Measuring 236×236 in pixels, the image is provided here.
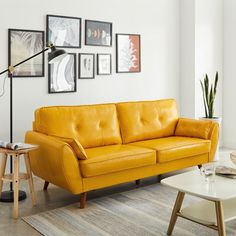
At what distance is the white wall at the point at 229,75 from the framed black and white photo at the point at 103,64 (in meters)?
1.99

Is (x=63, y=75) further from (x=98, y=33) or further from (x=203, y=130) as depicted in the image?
(x=203, y=130)

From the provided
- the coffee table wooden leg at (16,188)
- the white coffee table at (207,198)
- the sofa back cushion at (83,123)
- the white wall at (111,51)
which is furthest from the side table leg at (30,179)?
the white coffee table at (207,198)

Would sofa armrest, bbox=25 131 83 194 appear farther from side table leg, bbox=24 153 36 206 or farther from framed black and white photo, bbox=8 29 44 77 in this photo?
framed black and white photo, bbox=8 29 44 77

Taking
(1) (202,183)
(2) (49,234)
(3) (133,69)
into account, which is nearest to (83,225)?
(2) (49,234)

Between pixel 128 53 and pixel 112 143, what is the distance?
151cm

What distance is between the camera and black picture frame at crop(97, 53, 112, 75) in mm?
4934

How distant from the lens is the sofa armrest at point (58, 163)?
3.35 metres

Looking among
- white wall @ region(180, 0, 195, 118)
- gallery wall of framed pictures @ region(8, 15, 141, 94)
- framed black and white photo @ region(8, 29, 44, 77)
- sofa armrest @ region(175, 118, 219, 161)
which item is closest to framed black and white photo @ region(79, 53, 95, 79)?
gallery wall of framed pictures @ region(8, 15, 141, 94)

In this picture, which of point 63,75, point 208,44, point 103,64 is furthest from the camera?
point 208,44

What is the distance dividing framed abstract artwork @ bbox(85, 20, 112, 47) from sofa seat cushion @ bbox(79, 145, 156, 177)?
1467 millimetres

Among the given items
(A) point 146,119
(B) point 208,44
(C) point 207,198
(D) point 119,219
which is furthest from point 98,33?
(C) point 207,198

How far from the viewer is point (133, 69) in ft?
17.4

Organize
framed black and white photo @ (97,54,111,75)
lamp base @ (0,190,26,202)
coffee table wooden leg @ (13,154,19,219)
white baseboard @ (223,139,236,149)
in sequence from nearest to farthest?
coffee table wooden leg @ (13,154,19,219) → lamp base @ (0,190,26,202) → framed black and white photo @ (97,54,111,75) → white baseboard @ (223,139,236,149)

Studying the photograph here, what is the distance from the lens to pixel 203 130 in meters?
4.50
